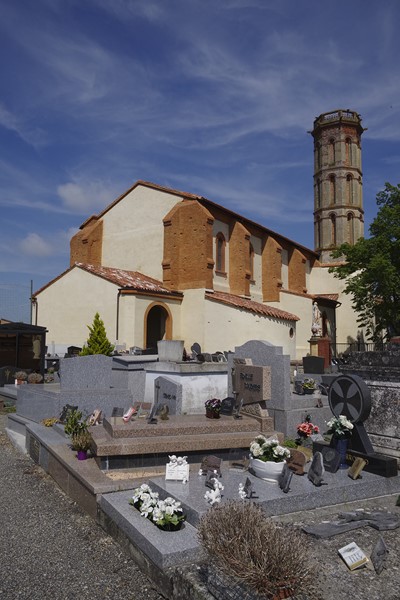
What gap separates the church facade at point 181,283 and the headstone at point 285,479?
16069mm

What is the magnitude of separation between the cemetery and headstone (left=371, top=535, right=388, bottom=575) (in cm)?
63

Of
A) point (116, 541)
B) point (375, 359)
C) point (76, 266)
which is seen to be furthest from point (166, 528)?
point (76, 266)

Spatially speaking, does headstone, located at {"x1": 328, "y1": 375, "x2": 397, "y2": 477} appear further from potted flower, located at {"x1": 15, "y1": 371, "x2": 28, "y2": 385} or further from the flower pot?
potted flower, located at {"x1": 15, "y1": 371, "x2": 28, "y2": 385}

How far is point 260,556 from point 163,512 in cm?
207

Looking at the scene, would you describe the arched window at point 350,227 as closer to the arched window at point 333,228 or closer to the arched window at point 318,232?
the arched window at point 333,228

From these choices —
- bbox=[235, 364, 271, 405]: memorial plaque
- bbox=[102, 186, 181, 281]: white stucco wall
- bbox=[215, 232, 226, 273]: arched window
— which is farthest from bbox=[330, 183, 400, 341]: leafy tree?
bbox=[235, 364, 271, 405]: memorial plaque

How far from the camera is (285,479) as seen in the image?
19.0 ft

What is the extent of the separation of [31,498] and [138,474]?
1.68 metres

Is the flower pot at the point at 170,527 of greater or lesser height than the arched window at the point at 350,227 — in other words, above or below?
below

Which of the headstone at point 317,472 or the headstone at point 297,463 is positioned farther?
the headstone at point 297,463

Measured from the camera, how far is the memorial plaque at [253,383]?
9352 mm

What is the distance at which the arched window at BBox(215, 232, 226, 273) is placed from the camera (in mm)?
27125

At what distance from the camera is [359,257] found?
27.9m

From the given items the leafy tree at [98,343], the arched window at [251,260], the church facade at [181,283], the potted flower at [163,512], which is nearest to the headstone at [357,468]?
the potted flower at [163,512]
